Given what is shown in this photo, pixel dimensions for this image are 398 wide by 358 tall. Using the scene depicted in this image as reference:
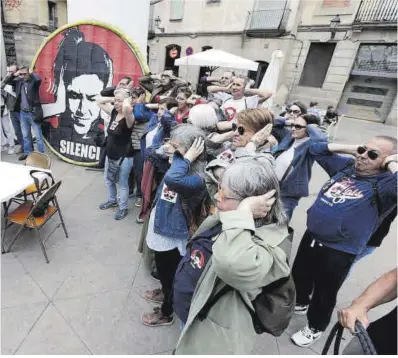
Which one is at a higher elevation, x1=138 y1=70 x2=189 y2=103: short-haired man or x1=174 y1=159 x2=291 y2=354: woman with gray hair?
x1=138 y1=70 x2=189 y2=103: short-haired man

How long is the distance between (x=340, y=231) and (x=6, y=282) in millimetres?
2989

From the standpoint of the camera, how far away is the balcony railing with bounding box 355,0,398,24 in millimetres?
11883

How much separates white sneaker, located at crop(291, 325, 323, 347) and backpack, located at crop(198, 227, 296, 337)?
1249mm

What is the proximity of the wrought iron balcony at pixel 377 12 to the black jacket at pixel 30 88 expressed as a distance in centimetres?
1414

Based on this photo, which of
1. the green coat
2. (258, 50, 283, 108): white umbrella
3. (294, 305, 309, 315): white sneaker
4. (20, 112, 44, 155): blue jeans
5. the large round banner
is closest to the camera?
the green coat

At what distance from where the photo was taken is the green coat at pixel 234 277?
3.33 feet

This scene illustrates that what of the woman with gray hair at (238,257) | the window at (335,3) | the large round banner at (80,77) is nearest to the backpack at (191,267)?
the woman with gray hair at (238,257)

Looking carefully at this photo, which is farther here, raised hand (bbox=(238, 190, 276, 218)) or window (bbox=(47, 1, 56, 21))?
window (bbox=(47, 1, 56, 21))

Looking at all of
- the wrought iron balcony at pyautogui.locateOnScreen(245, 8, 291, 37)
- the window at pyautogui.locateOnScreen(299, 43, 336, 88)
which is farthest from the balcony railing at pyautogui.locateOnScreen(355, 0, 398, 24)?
the wrought iron balcony at pyautogui.locateOnScreen(245, 8, 291, 37)

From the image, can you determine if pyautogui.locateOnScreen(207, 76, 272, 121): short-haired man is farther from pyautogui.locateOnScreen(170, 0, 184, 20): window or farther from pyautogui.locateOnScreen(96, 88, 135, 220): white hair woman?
pyautogui.locateOnScreen(170, 0, 184, 20): window

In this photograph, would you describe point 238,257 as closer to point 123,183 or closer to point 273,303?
point 273,303

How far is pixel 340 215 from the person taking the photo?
5.91ft

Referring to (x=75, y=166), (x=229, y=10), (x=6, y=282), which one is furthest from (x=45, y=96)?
(x=229, y=10)

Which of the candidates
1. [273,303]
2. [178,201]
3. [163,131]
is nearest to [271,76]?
[163,131]
